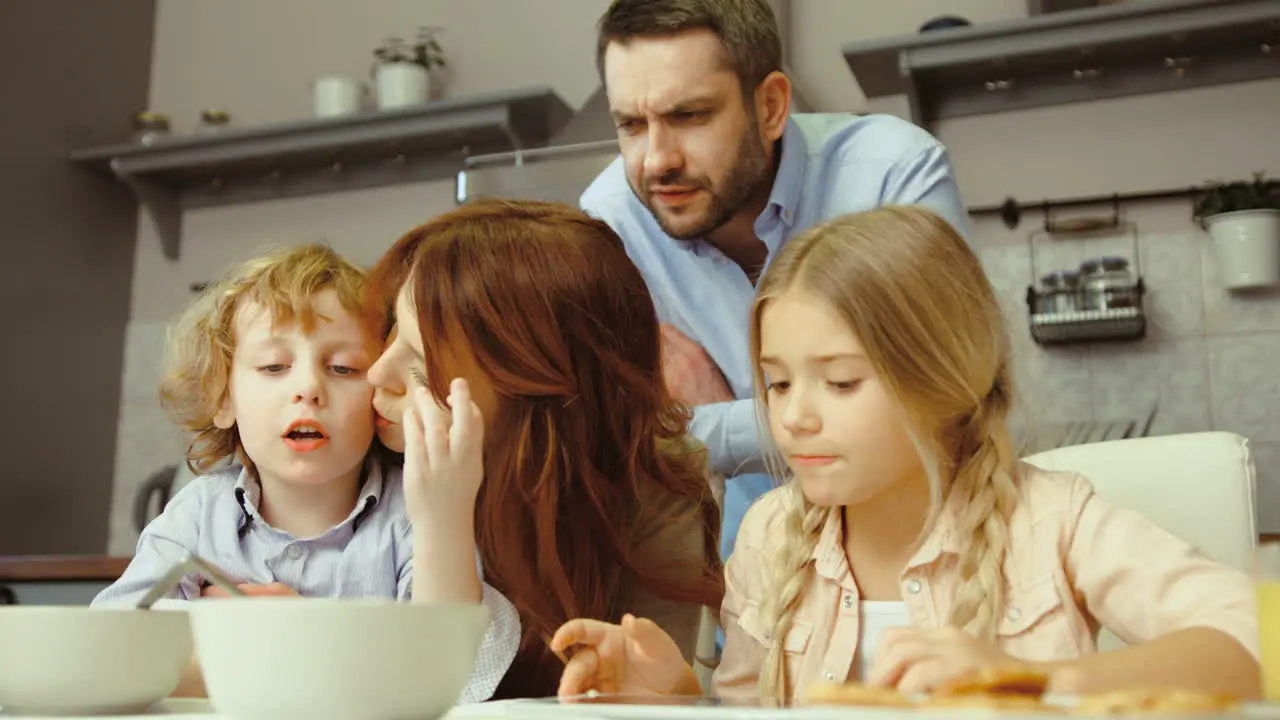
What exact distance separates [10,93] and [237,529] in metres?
2.88

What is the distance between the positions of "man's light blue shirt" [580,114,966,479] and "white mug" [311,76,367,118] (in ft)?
5.51

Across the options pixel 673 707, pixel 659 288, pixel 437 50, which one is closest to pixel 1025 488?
Result: pixel 673 707

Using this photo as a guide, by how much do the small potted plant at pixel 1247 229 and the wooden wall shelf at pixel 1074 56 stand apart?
0.28m

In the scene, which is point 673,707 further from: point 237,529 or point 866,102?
point 866,102

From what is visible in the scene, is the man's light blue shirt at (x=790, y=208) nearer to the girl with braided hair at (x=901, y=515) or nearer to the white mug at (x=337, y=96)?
the girl with braided hair at (x=901, y=515)

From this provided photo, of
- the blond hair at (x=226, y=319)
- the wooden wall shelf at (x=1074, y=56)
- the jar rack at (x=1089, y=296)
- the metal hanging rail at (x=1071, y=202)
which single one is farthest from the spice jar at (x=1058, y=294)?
the blond hair at (x=226, y=319)

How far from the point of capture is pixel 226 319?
4.00ft

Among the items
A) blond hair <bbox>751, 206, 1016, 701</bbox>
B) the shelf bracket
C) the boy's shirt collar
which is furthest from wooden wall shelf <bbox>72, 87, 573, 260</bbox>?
blond hair <bbox>751, 206, 1016, 701</bbox>

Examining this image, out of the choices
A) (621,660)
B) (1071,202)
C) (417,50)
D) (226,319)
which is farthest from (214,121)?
(621,660)

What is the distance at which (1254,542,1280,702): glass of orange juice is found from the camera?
1.63 feet

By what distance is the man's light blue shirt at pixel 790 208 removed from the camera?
181 cm

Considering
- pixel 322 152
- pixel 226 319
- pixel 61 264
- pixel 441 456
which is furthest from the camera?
pixel 61 264

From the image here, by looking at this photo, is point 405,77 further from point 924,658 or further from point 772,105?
point 924,658

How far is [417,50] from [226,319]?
2296 mm
